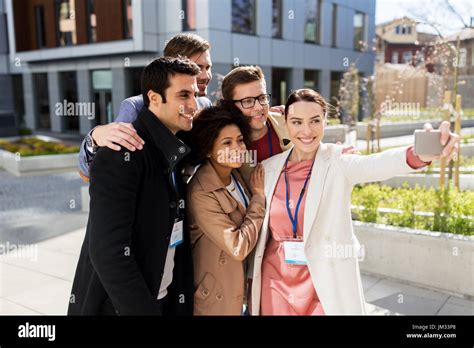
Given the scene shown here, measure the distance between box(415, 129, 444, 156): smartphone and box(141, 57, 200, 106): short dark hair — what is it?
1040 millimetres

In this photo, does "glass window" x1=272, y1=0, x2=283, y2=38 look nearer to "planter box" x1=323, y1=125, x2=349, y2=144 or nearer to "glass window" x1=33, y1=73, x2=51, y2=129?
"planter box" x1=323, y1=125, x2=349, y2=144

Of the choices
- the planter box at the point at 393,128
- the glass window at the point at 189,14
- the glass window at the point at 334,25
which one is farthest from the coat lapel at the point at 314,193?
the glass window at the point at 334,25

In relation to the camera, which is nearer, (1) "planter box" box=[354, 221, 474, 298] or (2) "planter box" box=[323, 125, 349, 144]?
(1) "planter box" box=[354, 221, 474, 298]

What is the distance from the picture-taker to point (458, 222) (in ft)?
14.8

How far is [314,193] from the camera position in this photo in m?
2.14

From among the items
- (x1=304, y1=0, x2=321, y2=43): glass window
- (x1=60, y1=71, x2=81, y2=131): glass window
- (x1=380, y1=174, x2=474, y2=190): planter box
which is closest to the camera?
(x1=380, y1=174, x2=474, y2=190): planter box

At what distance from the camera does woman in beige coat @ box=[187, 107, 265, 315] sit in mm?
2141

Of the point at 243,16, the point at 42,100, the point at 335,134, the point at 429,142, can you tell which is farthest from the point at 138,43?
the point at 429,142

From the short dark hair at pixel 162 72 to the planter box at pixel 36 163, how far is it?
10.4 m

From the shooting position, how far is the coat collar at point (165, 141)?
6.48 feet

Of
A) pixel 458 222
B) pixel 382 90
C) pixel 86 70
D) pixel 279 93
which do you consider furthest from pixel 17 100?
pixel 458 222

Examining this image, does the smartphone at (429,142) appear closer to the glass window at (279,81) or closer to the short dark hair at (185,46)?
the short dark hair at (185,46)

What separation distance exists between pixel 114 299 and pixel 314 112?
4.21 ft

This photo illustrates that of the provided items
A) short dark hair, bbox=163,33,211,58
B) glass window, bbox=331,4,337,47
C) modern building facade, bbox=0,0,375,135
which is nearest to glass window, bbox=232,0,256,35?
modern building facade, bbox=0,0,375,135
